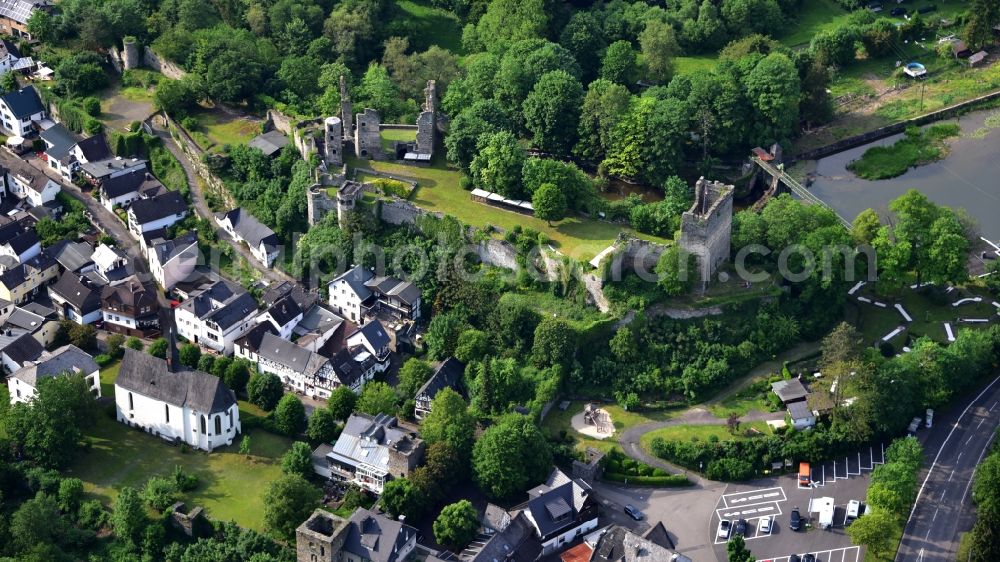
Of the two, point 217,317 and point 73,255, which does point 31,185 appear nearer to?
point 73,255

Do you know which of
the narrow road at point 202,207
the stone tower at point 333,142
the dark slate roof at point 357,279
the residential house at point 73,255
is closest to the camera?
the dark slate roof at point 357,279

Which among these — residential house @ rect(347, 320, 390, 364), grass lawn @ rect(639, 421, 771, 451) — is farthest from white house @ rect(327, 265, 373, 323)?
grass lawn @ rect(639, 421, 771, 451)

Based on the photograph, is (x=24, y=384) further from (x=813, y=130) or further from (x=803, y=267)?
(x=813, y=130)

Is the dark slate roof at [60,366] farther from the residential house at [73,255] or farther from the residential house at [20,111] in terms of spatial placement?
the residential house at [20,111]

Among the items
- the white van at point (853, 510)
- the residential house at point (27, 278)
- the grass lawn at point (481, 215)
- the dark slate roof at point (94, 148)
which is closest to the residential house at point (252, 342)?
the grass lawn at point (481, 215)

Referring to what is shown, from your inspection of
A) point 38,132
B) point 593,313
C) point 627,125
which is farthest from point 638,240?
point 38,132

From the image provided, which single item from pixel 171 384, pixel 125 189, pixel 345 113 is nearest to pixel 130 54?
pixel 125 189
